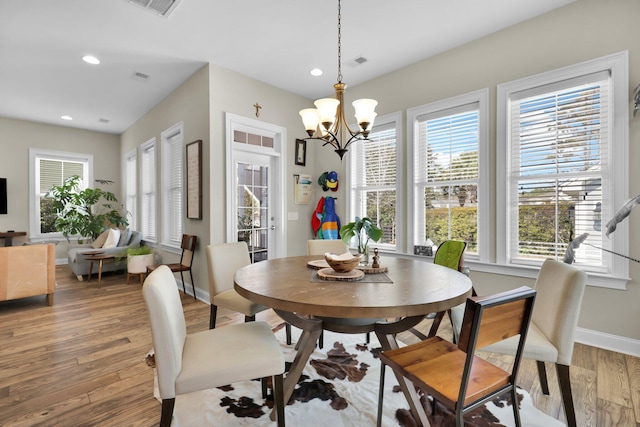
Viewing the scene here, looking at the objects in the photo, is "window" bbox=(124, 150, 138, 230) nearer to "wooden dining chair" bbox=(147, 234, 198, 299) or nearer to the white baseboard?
"wooden dining chair" bbox=(147, 234, 198, 299)

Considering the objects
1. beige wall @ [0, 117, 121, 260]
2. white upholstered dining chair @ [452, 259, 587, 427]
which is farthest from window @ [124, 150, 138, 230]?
white upholstered dining chair @ [452, 259, 587, 427]

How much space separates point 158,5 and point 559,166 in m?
3.70

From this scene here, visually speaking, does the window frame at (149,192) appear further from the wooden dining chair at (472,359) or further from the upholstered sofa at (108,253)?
the wooden dining chair at (472,359)

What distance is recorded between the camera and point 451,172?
3.34 meters

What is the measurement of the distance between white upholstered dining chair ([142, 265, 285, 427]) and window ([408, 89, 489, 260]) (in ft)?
8.10

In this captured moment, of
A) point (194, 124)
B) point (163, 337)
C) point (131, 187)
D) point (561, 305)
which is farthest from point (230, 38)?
point (131, 187)

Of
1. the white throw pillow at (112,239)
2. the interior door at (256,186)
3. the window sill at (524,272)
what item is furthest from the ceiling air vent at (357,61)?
the white throw pillow at (112,239)

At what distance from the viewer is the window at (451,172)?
3.09 m

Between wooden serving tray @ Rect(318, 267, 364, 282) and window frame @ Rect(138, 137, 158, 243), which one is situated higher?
window frame @ Rect(138, 137, 158, 243)

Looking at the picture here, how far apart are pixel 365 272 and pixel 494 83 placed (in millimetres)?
2410

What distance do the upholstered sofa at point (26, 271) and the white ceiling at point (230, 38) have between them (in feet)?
7.20

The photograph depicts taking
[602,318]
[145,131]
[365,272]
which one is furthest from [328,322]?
[145,131]

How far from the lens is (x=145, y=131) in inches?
215

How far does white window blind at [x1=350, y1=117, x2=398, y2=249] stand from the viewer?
3848 millimetres
